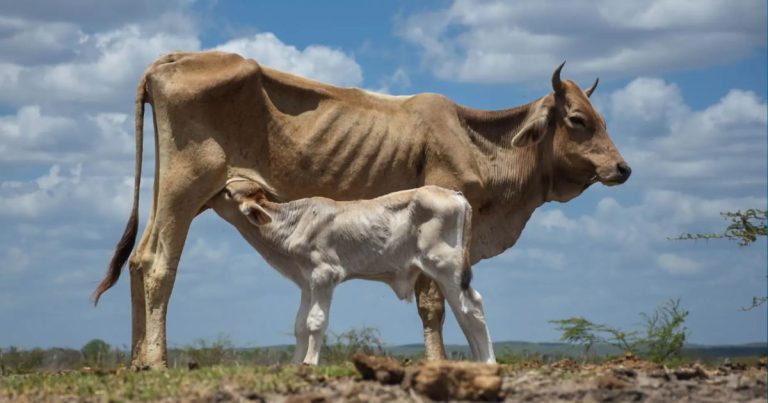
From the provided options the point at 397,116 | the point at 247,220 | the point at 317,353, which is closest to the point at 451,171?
the point at 397,116

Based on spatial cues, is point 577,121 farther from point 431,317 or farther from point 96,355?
point 96,355

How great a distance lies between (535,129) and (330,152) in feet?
9.77

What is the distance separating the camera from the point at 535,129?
A: 672 inches

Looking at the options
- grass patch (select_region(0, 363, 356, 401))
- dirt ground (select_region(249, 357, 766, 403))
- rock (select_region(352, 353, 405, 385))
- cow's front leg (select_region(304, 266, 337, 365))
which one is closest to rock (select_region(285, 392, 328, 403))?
dirt ground (select_region(249, 357, 766, 403))

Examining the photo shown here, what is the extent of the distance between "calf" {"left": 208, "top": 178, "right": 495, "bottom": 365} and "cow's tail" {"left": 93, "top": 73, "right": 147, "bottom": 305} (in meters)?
3.12

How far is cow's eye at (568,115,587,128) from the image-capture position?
17016 mm

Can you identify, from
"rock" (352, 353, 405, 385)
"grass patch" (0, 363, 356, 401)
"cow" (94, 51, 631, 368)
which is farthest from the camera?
"cow" (94, 51, 631, 368)

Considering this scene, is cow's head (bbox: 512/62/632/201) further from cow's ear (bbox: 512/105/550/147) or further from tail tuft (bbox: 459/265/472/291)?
tail tuft (bbox: 459/265/472/291)

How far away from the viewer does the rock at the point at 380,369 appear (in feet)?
35.0

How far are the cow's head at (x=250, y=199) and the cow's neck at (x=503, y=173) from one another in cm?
337

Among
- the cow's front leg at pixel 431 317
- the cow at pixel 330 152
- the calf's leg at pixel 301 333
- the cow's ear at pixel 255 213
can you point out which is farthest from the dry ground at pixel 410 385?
the cow at pixel 330 152

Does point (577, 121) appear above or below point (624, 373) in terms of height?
above

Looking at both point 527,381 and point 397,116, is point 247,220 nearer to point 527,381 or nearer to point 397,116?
point 397,116

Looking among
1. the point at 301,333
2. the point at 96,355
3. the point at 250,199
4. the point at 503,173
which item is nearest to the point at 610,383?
the point at 301,333
